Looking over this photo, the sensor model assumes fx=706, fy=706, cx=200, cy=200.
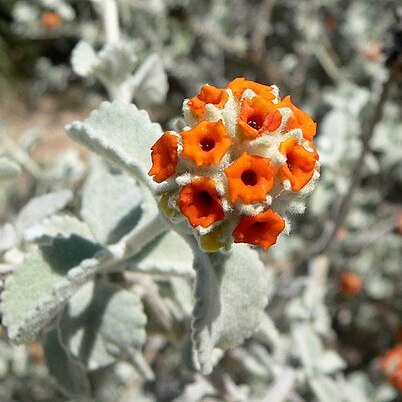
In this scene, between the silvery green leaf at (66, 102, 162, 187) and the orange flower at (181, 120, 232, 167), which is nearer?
the orange flower at (181, 120, 232, 167)

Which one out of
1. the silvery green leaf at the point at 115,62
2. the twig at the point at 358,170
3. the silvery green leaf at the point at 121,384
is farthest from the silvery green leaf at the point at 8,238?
the silvery green leaf at the point at 121,384

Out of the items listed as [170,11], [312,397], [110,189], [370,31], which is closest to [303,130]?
[110,189]

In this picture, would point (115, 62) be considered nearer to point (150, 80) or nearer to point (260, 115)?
point (150, 80)

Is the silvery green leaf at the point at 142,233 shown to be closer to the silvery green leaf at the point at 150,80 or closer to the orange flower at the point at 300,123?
the orange flower at the point at 300,123

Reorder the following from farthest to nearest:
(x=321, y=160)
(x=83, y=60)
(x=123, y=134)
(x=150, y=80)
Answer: (x=321, y=160)
(x=150, y=80)
(x=83, y=60)
(x=123, y=134)

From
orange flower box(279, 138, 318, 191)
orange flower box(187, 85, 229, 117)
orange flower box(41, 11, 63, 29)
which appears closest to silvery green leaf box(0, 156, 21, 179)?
orange flower box(187, 85, 229, 117)

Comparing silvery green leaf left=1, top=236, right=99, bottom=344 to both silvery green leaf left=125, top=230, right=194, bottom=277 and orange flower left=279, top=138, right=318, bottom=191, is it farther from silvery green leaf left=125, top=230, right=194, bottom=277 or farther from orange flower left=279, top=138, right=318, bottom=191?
orange flower left=279, top=138, right=318, bottom=191

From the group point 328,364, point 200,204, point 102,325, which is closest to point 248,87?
point 200,204
